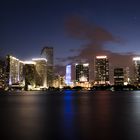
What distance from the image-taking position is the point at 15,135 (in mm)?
32188

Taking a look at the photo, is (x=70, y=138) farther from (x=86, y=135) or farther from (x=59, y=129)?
(x=59, y=129)

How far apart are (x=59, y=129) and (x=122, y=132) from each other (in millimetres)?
7182

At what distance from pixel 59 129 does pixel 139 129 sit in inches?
359

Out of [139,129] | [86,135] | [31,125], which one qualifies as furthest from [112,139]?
[31,125]

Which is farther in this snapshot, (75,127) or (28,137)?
(75,127)

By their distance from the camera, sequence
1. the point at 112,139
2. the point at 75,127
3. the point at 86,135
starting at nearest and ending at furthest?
1. the point at 112,139
2. the point at 86,135
3. the point at 75,127

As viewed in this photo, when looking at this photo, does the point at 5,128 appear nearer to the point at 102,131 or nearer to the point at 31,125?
the point at 31,125

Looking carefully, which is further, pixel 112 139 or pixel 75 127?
pixel 75 127

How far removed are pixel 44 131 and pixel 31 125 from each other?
5.28 m

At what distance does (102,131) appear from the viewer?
115 ft

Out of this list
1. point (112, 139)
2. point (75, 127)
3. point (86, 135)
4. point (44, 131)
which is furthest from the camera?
point (75, 127)

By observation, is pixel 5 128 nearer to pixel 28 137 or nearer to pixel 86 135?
pixel 28 137

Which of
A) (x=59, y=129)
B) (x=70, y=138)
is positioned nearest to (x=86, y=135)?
(x=70, y=138)

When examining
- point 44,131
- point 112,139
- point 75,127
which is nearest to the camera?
point 112,139
